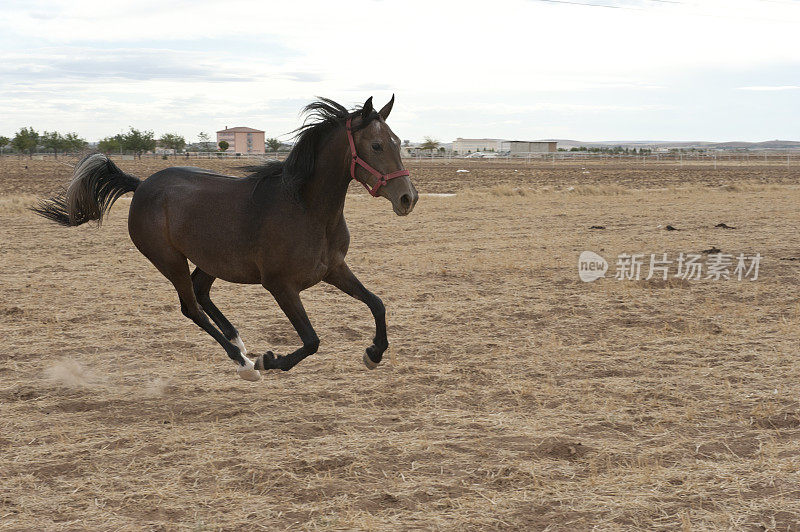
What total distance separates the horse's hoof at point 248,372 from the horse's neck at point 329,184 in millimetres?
1399

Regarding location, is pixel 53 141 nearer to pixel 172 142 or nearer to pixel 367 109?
pixel 172 142

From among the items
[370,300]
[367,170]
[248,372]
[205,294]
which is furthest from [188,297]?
[367,170]

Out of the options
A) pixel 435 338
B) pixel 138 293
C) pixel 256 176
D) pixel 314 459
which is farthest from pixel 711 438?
pixel 138 293

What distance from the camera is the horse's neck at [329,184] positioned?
211 inches

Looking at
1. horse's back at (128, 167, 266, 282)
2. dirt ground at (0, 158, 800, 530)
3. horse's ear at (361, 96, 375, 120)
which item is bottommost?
dirt ground at (0, 158, 800, 530)

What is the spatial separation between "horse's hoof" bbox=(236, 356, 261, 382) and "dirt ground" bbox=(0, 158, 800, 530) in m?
0.15

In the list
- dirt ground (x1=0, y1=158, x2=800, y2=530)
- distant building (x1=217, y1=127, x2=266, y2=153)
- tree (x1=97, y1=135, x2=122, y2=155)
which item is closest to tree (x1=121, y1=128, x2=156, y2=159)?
tree (x1=97, y1=135, x2=122, y2=155)

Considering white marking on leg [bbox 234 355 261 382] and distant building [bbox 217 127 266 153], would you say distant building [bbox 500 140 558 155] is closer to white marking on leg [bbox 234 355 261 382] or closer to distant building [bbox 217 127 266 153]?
distant building [bbox 217 127 266 153]

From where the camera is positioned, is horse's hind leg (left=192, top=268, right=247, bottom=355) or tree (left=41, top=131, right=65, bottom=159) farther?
tree (left=41, top=131, right=65, bottom=159)

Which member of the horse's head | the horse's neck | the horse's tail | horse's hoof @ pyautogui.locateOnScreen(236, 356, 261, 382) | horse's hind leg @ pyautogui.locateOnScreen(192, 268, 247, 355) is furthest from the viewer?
the horse's tail

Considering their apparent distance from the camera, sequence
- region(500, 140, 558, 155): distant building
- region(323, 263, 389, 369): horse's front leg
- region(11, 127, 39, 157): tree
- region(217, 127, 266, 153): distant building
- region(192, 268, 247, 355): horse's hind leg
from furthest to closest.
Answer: region(217, 127, 266, 153): distant building, region(500, 140, 558, 155): distant building, region(11, 127, 39, 157): tree, region(192, 268, 247, 355): horse's hind leg, region(323, 263, 389, 369): horse's front leg

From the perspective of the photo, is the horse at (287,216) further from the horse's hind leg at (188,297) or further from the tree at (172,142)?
the tree at (172,142)

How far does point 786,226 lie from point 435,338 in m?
11.7

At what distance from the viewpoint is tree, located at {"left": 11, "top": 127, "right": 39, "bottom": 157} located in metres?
107
